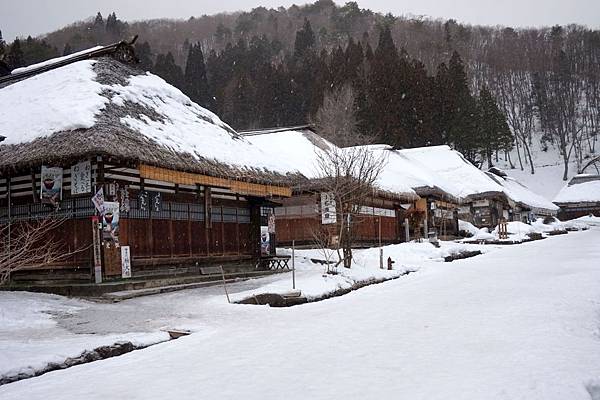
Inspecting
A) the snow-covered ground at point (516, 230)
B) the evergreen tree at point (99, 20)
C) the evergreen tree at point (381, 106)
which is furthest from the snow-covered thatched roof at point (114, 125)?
the evergreen tree at point (99, 20)

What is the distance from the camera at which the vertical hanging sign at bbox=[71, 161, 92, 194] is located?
400 inches

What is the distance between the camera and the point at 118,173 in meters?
11.0

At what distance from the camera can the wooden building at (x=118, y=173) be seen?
1019 cm

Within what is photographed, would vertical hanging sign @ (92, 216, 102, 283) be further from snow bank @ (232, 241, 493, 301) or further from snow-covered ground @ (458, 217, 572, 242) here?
snow-covered ground @ (458, 217, 572, 242)

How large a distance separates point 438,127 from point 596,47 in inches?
1356

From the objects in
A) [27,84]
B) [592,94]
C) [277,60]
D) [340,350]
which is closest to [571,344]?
[340,350]

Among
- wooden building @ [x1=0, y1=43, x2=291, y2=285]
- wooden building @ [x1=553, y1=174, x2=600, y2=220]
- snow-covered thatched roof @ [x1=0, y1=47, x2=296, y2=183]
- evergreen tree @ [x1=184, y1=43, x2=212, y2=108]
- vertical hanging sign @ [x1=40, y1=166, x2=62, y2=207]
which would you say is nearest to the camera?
snow-covered thatched roof @ [x1=0, y1=47, x2=296, y2=183]

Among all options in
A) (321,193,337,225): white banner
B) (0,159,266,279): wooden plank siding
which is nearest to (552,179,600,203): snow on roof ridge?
(321,193,337,225): white banner

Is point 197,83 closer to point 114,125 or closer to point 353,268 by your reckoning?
point 114,125

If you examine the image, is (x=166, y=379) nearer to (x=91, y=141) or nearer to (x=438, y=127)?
(x=91, y=141)

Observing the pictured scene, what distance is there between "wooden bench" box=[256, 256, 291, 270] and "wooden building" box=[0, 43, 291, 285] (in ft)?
2.64

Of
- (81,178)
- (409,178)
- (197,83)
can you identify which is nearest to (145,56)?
(197,83)

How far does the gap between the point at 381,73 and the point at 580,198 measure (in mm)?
22560

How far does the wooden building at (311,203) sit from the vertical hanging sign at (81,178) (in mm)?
6846
